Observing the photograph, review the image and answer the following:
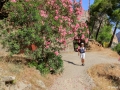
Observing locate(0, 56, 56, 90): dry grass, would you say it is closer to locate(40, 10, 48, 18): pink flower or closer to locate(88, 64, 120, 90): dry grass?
locate(88, 64, 120, 90): dry grass

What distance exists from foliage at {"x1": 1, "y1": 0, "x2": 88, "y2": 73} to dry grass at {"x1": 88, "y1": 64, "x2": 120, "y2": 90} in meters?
2.36

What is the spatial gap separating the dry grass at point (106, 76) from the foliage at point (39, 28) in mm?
2365

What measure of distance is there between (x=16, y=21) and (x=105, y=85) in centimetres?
555

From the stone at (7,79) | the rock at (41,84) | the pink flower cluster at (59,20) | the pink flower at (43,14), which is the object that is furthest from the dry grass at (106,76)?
the stone at (7,79)

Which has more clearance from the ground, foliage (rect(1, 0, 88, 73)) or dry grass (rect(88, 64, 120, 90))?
foliage (rect(1, 0, 88, 73))

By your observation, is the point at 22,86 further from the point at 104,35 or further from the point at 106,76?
the point at 104,35

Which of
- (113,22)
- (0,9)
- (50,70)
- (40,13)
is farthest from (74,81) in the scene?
(113,22)

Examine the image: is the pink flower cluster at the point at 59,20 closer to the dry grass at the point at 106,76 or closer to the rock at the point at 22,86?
the dry grass at the point at 106,76

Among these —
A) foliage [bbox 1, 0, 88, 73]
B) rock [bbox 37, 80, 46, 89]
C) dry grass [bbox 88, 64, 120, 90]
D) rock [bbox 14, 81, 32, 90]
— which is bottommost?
dry grass [bbox 88, 64, 120, 90]

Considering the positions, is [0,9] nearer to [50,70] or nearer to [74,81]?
[50,70]

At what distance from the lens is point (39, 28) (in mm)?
11492

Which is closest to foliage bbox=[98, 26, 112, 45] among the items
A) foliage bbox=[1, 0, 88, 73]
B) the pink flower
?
foliage bbox=[1, 0, 88, 73]

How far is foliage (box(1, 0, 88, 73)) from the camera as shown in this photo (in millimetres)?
11562

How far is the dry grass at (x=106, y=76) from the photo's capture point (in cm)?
1246
